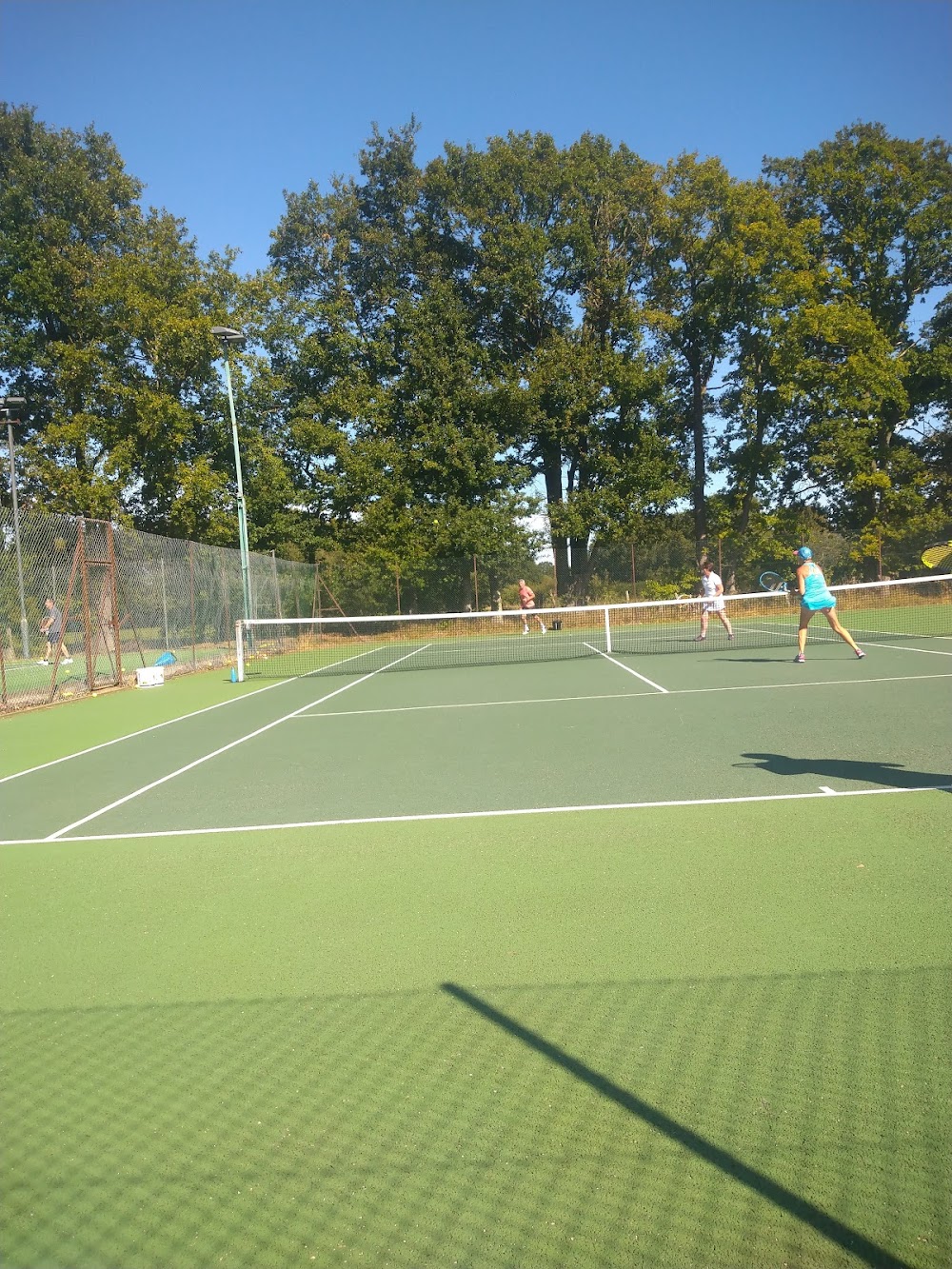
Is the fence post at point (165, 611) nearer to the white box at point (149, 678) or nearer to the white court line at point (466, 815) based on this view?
the white box at point (149, 678)

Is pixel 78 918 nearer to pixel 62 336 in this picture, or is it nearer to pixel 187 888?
pixel 187 888

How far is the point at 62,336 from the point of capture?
31641 mm

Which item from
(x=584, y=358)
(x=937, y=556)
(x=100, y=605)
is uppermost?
(x=584, y=358)

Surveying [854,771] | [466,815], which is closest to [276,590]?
[466,815]

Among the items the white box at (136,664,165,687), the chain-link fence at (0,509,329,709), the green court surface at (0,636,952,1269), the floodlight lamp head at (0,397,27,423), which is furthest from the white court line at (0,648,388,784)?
the floodlight lamp head at (0,397,27,423)

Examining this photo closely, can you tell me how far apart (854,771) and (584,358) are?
1241 inches

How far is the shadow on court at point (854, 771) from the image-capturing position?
6.18m

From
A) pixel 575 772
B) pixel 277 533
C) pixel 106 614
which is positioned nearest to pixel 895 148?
pixel 277 533

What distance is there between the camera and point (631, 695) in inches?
471

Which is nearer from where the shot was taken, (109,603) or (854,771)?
(854,771)

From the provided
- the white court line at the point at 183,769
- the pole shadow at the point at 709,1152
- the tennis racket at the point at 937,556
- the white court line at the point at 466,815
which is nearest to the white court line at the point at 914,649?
the tennis racket at the point at 937,556

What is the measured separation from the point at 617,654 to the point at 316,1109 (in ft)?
54.3

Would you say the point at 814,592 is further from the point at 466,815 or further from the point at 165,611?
the point at 165,611

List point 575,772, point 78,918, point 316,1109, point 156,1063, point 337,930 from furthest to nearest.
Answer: point 575,772 < point 78,918 < point 337,930 < point 156,1063 < point 316,1109
